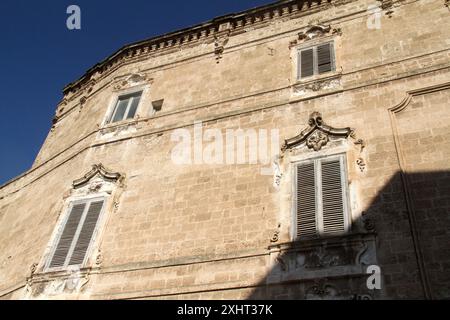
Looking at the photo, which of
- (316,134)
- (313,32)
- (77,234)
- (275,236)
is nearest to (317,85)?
(316,134)

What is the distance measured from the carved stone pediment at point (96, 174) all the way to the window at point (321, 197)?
4333mm

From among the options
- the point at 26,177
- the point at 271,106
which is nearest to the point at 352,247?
the point at 271,106

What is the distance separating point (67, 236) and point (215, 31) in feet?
23.7

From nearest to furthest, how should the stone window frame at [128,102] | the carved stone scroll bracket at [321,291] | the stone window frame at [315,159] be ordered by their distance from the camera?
the carved stone scroll bracket at [321,291] → the stone window frame at [315,159] → the stone window frame at [128,102]

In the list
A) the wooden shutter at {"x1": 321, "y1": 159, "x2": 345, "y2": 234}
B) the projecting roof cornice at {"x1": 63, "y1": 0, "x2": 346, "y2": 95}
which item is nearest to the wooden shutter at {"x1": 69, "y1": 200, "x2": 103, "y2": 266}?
the wooden shutter at {"x1": 321, "y1": 159, "x2": 345, "y2": 234}

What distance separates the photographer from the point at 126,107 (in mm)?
12703

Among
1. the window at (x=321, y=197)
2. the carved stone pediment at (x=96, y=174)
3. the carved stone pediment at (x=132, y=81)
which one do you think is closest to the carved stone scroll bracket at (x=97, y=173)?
the carved stone pediment at (x=96, y=174)

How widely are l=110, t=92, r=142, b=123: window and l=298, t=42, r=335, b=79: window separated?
461 centimetres

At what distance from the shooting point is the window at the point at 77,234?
9.20 meters

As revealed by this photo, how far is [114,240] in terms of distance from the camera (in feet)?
30.0

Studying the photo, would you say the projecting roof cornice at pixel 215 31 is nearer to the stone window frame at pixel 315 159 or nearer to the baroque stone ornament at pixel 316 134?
the baroque stone ornament at pixel 316 134

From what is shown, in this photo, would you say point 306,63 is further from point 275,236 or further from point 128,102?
point 128,102

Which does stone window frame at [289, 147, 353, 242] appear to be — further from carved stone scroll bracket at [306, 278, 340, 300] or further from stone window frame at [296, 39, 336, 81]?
stone window frame at [296, 39, 336, 81]

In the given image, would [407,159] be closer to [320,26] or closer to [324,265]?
[324,265]
